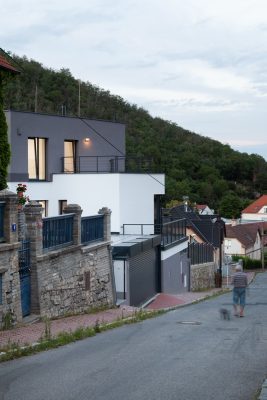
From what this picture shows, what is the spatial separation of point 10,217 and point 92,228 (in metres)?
6.30

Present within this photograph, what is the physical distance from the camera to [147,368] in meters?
10.7

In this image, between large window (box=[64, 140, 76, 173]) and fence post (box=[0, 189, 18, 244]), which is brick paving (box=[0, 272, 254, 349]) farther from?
large window (box=[64, 140, 76, 173])

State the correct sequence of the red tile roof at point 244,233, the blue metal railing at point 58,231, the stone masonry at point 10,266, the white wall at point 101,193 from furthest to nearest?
1. the red tile roof at point 244,233
2. the white wall at point 101,193
3. the blue metal railing at point 58,231
4. the stone masonry at point 10,266

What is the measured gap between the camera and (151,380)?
9758 millimetres

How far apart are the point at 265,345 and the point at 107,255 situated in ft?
31.6

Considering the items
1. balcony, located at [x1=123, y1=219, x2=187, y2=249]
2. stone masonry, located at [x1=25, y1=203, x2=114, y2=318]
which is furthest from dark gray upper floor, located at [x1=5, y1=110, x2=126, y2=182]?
stone masonry, located at [x1=25, y1=203, x2=114, y2=318]

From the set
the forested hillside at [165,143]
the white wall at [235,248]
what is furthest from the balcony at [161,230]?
the white wall at [235,248]

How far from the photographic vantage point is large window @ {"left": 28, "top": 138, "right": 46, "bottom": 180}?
31031 millimetres

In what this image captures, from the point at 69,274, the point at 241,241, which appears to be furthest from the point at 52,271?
the point at 241,241

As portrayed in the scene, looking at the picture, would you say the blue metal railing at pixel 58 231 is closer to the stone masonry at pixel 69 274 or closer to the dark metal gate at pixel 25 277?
the stone masonry at pixel 69 274

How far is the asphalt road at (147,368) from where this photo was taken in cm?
899

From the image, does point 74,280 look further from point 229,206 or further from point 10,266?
point 229,206

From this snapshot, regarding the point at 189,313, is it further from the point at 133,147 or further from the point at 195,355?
the point at 133,147

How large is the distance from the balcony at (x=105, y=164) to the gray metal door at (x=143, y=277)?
5.05m
